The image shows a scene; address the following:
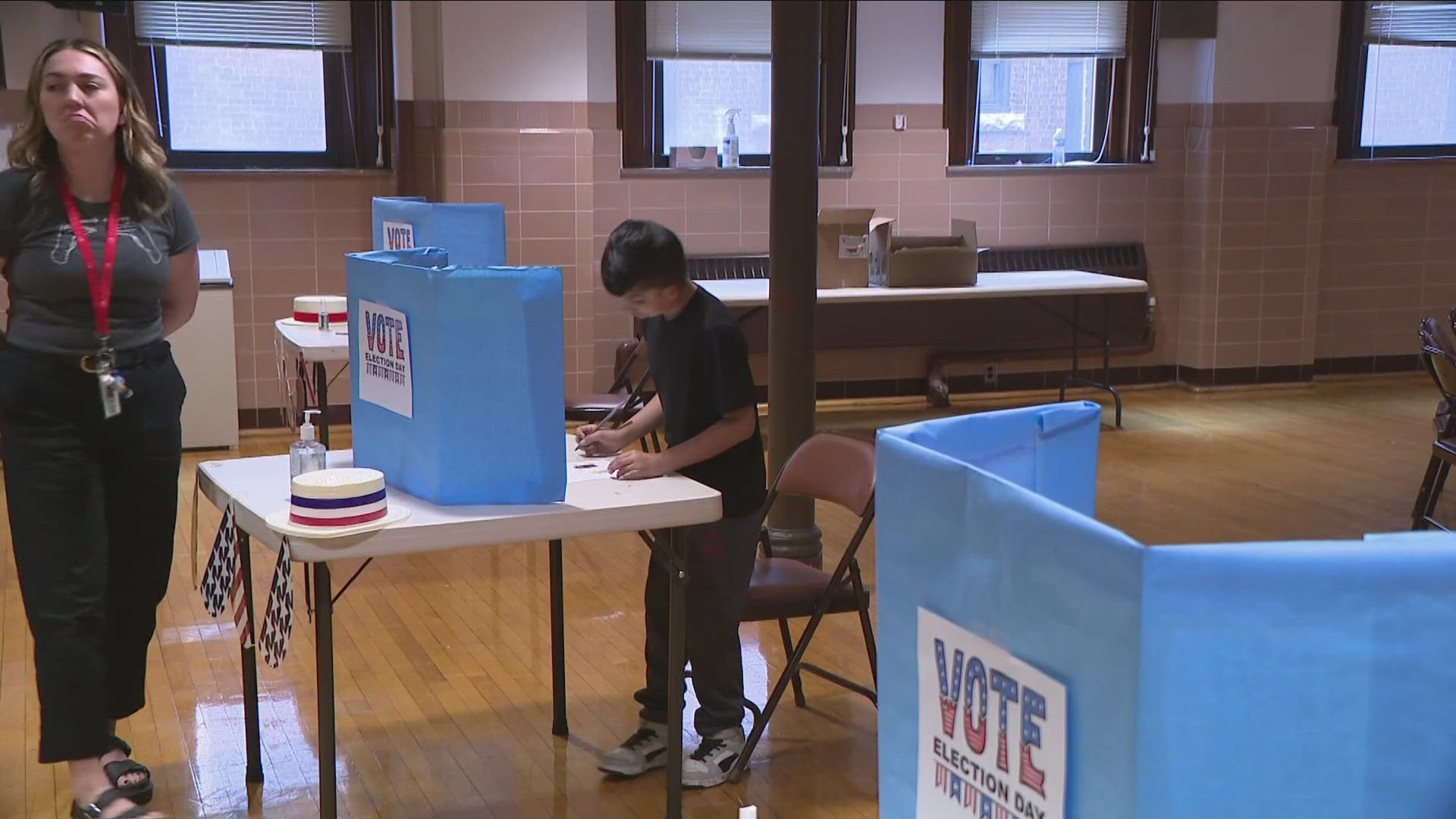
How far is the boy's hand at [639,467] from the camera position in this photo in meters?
3.02

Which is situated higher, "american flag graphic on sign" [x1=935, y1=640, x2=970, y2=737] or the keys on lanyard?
the keys on lanyard

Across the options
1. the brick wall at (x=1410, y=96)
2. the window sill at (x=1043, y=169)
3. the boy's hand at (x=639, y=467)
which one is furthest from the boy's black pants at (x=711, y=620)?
the brick wall at (x=1410, y=96)

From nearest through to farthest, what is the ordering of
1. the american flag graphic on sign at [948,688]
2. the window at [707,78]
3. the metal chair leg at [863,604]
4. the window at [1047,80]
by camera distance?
the american flag graphic on sign at [948,688]
the metal chair leg at [863,604]
the window at [707,78]
the window at [1047,80]

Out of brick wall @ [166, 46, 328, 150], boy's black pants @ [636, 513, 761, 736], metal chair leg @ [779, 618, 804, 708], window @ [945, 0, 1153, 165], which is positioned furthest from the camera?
window @ [945, 0, 1153, 165]

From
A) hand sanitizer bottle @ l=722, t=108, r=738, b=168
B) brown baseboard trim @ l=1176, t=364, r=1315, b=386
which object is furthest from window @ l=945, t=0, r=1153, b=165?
brown baseboard trim @ l=1176, t=364, r=1315, b=386

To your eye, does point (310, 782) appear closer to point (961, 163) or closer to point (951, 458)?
point (951, 458)

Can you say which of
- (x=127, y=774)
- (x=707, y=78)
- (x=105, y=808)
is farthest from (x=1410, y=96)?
(x=105, y=808)

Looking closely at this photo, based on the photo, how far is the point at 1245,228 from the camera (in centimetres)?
853

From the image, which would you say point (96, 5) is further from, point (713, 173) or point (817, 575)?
point (817, 575)

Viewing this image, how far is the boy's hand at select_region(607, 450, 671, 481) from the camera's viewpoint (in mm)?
3021

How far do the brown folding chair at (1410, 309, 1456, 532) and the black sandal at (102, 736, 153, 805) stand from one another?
13.0 ft

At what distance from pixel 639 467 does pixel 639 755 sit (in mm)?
789

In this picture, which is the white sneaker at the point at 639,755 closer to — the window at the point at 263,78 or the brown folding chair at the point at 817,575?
the brown folding chair at the point at 817,575

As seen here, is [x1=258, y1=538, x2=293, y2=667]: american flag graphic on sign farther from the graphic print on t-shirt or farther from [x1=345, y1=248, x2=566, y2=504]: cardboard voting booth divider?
the graphic print on t-shirt
